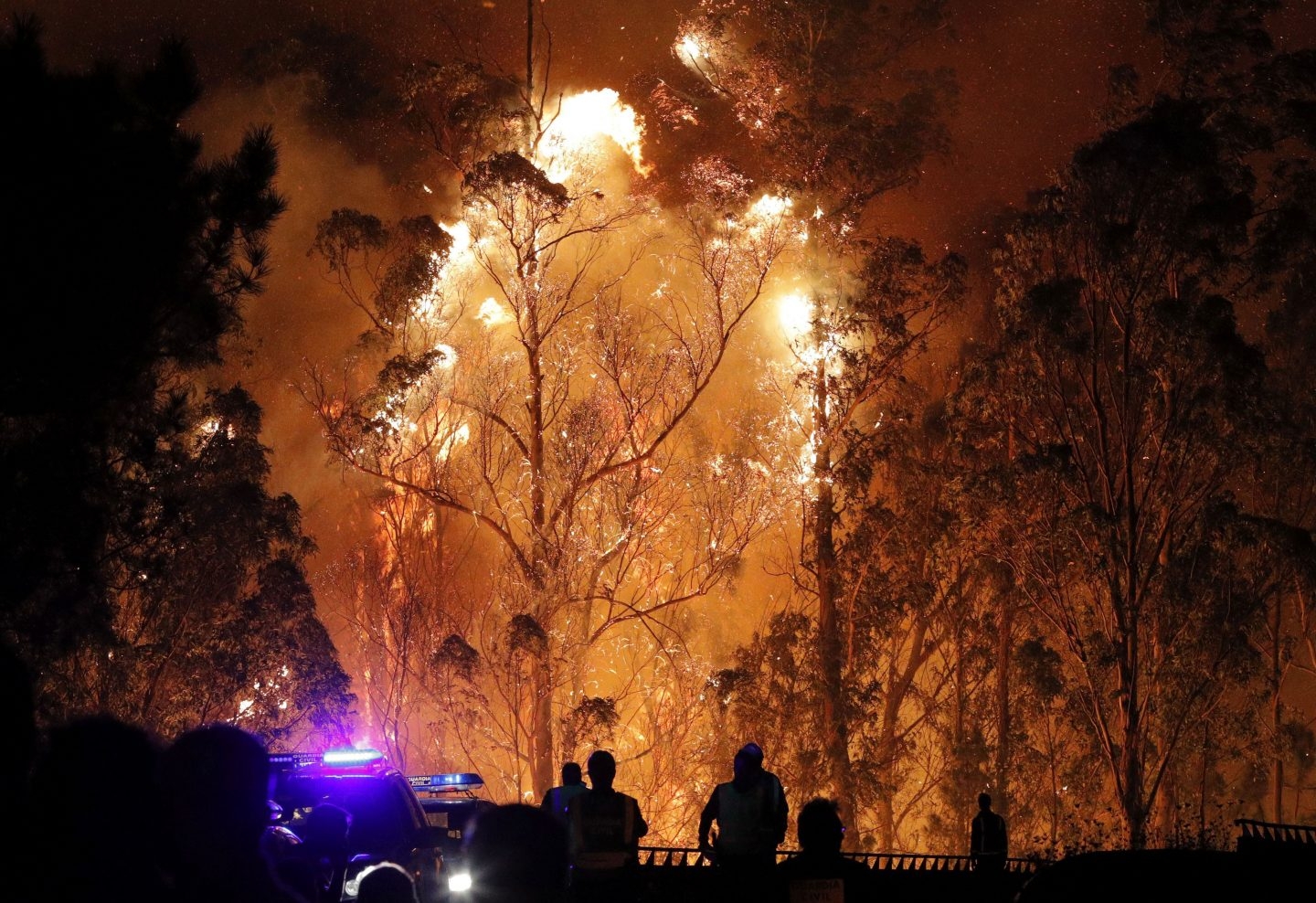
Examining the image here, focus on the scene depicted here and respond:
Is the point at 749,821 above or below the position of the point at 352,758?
below

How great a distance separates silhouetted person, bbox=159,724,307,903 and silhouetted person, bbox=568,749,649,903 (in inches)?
154

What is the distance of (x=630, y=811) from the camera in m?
7.32

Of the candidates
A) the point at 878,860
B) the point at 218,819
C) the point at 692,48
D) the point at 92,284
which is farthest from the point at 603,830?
the point at 692,48

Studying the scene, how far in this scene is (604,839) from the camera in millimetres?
7172

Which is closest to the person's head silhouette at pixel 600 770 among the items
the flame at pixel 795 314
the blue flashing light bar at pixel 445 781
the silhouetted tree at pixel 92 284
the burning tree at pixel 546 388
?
the blue flashing light bar at pixel 445 781

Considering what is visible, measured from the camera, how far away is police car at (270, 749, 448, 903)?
27.3 feet

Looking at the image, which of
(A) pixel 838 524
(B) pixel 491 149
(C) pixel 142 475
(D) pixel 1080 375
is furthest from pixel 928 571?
(C) pixel 142 475

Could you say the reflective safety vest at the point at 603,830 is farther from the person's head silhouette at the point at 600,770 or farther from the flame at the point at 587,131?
the flame at the point at 587,131

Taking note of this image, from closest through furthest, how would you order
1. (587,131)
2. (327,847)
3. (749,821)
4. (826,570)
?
(327,847) → (749,821) → (826,570) → (587,131)

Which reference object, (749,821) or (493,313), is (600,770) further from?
(493,313)

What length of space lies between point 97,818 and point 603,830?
4.35m

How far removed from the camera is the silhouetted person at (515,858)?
3.51m

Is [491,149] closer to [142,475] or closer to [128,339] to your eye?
[142,475]

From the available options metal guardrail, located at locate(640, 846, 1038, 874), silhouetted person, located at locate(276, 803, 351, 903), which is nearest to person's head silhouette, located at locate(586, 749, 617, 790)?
metal guardrail, located at locate(640, 846, 1038, 874)
